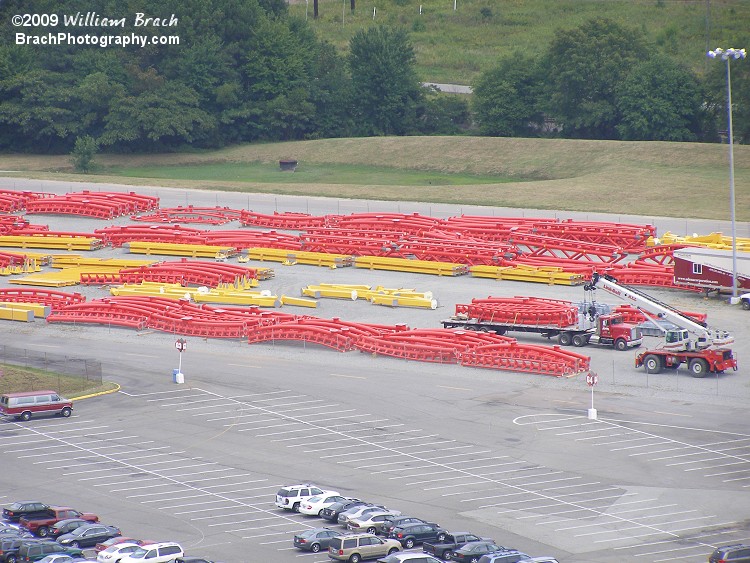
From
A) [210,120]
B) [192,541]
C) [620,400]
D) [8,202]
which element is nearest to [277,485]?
[192,541]

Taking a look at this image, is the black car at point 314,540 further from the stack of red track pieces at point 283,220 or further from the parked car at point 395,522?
the stack of red track pieces at point 283,220

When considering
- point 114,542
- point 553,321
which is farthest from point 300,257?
point 114,542

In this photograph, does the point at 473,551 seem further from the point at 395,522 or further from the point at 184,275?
the point at 184,275

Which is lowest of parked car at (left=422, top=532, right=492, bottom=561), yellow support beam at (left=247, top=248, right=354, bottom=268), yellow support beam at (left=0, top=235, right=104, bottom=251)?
parked car at (left=422, top=532, right=492, bottom=561)

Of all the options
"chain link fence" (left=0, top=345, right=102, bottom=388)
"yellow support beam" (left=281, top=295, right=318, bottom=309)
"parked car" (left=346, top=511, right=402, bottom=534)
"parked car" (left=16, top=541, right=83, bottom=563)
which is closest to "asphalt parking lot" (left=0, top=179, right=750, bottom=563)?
"chain link fence" (left=0, top=345, right=102, bottom=388)

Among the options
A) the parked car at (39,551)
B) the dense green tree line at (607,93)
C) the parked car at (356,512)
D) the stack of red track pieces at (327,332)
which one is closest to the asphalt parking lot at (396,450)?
the stack of red track pieces at (327,332)

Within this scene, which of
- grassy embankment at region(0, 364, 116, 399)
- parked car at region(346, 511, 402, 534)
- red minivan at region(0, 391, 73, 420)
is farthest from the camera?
grassy embankment at region(0, 364, 116, 399)

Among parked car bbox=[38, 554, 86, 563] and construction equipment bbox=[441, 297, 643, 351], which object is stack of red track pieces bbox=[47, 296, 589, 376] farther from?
parked car bbox=[38, 554, 86, 563]

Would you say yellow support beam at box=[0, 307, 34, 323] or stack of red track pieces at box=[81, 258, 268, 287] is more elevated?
stack of red track pieces at box=[81, 258, 268, 287]
